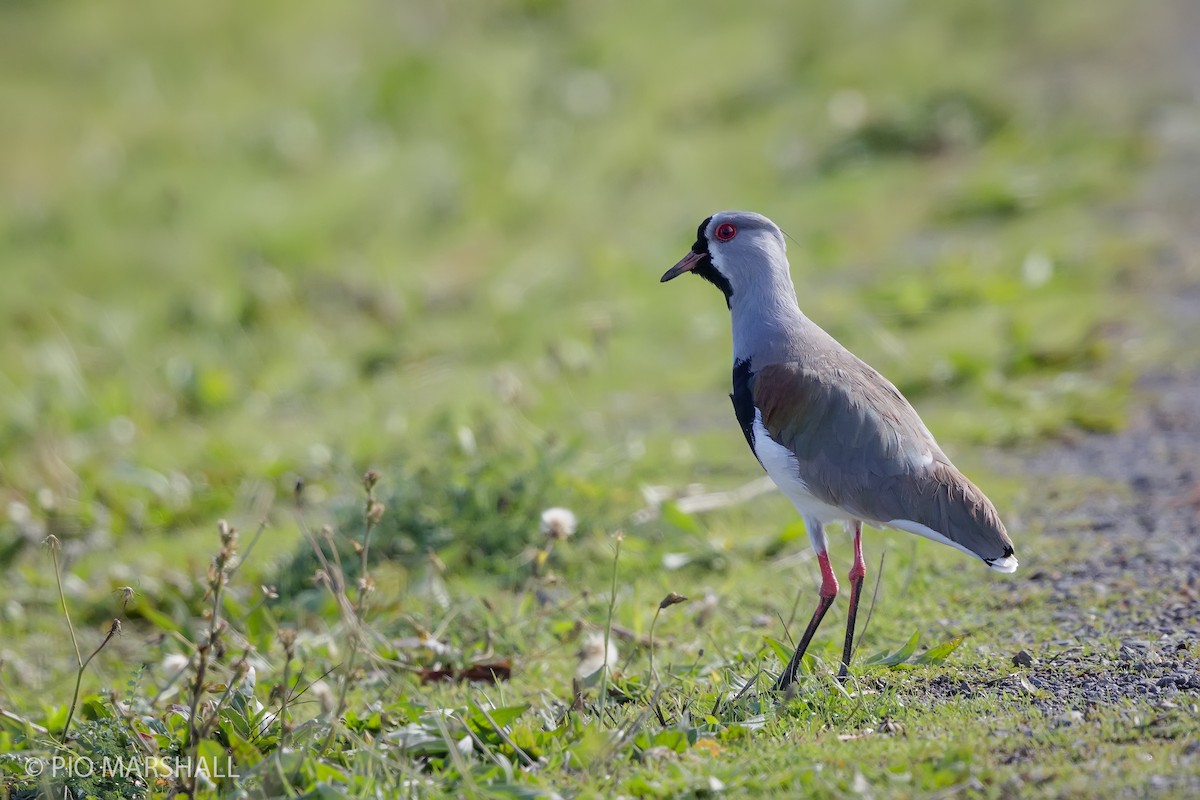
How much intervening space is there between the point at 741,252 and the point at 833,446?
921 millimetres

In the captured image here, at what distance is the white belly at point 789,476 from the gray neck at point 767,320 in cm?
23

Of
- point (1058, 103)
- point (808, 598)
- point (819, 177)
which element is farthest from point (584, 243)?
point (808, 598)

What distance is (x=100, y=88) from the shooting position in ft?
45.9

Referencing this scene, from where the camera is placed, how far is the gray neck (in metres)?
4.50

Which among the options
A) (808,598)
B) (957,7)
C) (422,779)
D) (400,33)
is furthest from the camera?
(400,33)

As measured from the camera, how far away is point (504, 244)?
36.4 ft

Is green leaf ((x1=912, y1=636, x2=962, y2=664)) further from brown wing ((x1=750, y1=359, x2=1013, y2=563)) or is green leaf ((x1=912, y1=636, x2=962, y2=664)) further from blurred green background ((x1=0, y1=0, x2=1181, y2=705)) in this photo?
blurred green background ((x1=0, y1=0, x2=1181, y2=705))

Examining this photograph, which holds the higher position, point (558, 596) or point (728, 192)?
point (728, 192)

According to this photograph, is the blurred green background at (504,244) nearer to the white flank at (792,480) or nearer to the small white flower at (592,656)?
the small white flower at (592,656)

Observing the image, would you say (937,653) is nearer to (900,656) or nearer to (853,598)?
(900,656)

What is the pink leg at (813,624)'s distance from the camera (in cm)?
403

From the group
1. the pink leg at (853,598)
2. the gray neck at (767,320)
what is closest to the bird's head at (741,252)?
the gray neck at (767,320)

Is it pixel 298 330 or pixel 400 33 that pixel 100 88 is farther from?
pixel 298 330

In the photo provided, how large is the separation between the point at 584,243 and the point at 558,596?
211 inches
